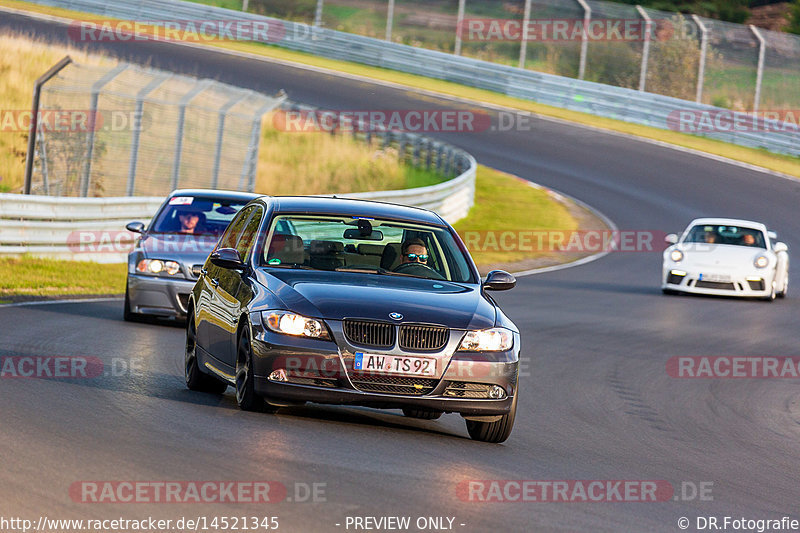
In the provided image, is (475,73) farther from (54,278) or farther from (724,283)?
(54,278)

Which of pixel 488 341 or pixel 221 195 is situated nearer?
pixel 488 341

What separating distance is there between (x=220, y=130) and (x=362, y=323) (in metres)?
16.7

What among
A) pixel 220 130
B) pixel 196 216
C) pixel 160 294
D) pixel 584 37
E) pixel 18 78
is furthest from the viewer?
pixel 584 37

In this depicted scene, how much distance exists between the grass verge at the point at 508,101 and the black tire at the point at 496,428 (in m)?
31.2

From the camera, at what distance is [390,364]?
310 inches

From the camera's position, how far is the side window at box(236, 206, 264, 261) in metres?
9.20

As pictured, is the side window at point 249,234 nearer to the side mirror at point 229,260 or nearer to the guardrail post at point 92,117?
the side mirror at point 229,260

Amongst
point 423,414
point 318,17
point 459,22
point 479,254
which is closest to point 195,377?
point 423,414

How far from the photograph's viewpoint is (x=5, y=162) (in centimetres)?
2803

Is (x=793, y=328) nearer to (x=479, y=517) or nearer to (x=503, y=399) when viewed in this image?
(x=503, y=399)

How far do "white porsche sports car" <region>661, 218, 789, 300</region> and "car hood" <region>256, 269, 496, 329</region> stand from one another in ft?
45.9

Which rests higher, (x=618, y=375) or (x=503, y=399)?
(x=503, y=399)

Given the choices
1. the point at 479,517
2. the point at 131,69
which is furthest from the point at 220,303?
the point at 131,69

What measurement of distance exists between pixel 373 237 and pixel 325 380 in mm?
1489
